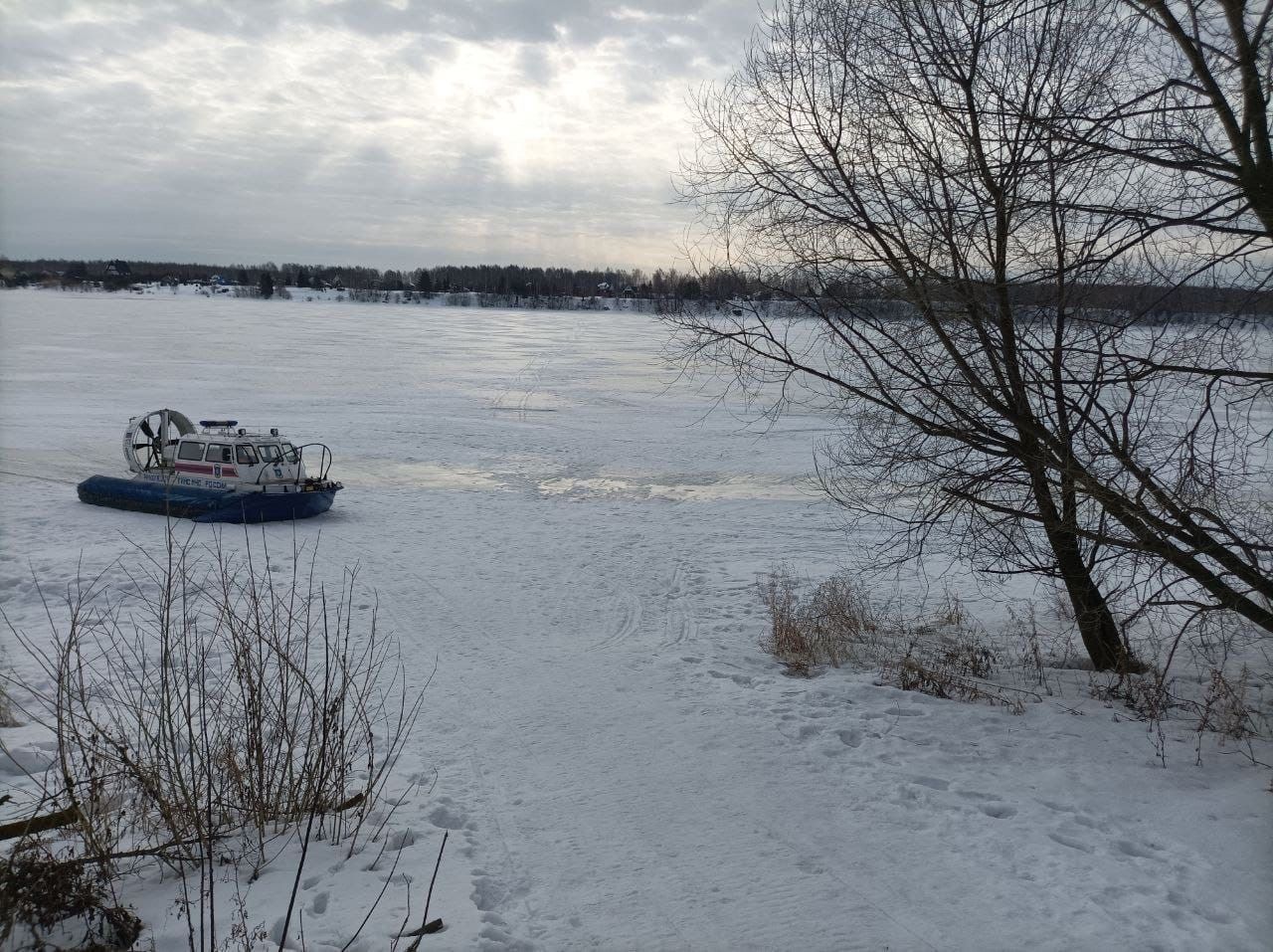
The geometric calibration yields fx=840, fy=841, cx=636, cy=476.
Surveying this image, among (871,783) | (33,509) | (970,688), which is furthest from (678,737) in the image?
(33,509)

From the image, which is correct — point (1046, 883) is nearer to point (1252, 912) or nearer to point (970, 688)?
point (1252, 912)

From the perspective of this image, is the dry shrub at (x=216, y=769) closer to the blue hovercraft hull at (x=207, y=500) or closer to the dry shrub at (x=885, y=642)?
the dry shrub at (x=885, y=642)

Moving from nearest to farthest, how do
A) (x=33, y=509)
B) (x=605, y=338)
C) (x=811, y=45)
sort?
1. (x=811, y=45)
2. (x=33, y=509)
3. (x=605, y=338)

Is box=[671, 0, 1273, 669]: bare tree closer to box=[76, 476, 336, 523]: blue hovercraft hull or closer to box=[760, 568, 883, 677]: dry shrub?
box=[760, 568, 883, 677]: dry shrub

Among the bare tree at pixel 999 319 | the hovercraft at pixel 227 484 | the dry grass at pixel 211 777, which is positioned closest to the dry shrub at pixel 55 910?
the dry grass at pixel 211 777

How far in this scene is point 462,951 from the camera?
4.17m

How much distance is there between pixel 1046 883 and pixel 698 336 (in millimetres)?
5247

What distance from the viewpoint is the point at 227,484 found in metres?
17.2

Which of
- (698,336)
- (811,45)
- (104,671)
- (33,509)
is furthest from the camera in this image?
(33,509)

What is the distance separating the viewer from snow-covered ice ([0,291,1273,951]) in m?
4.58

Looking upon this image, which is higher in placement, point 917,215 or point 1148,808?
point 917,215

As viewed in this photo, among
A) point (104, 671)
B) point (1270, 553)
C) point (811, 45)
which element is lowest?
point (104, 671)

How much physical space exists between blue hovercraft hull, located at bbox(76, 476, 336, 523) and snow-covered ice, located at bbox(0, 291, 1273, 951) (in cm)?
38

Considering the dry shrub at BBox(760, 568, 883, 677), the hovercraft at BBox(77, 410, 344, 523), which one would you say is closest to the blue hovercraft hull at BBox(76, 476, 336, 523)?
the hovercraft at BBox(77, 410, 344, 523)
